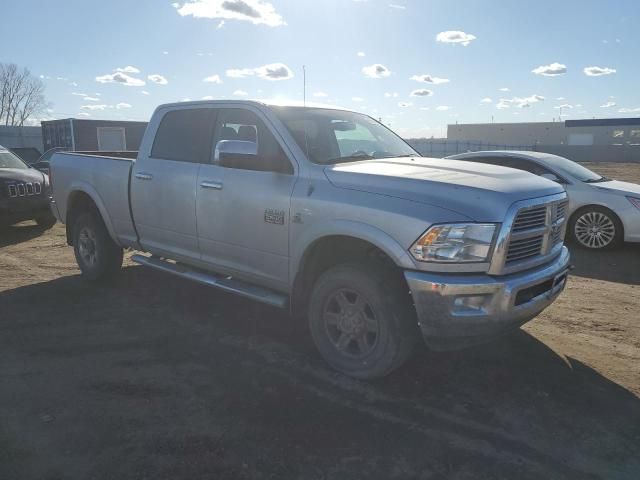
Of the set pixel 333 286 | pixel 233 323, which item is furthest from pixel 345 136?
pixel 233 323

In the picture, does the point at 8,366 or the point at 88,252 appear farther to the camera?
the point at 88,252

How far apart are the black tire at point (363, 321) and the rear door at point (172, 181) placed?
62.7 inches

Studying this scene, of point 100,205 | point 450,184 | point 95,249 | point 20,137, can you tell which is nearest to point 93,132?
point 20,137

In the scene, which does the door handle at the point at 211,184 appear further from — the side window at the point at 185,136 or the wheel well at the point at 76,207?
the wheel well at the point at 76,207

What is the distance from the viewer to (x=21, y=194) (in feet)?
30.2

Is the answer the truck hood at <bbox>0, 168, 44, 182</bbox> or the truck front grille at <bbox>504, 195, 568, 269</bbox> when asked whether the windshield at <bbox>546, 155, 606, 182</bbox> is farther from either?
the truck hood at <bbox>0, 168, 44, 182</bbox>

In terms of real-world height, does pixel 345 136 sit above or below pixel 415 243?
above

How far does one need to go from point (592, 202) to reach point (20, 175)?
977 cm

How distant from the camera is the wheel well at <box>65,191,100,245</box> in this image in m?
6.22

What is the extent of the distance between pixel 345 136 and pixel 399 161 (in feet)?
2.03

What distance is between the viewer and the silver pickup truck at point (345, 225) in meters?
3.21

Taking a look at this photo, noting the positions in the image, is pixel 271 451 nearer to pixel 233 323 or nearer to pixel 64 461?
pixel 64 461

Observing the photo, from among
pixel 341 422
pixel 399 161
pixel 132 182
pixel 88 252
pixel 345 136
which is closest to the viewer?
pixel 341 422

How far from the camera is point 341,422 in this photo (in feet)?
10.5
